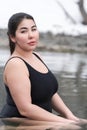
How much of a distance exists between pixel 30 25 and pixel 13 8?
2245cm

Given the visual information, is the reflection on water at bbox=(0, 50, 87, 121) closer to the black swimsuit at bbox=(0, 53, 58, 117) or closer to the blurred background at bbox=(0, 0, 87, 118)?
the blurred background at bbox=(0, 0, 87, 118)

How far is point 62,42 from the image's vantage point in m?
23.6

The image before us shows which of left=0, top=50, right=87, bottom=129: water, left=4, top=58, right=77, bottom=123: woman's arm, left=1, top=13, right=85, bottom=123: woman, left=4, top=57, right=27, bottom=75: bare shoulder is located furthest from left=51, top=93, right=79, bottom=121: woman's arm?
left=0, top=50, right=87, bottom=129: water

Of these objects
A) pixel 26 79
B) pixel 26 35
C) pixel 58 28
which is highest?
pixel 26 35

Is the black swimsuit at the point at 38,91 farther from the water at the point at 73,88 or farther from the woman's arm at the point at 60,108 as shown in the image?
the water at the point at 73,88

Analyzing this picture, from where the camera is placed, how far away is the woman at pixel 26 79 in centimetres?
482

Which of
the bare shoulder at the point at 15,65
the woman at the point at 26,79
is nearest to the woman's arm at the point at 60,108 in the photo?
the woman at the point at 26,79

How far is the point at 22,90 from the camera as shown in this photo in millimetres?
4801

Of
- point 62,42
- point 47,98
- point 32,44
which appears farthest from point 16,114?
point 62,42

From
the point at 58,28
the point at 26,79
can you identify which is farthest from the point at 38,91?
the point at 58,28

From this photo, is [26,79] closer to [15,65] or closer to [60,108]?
[15,65]

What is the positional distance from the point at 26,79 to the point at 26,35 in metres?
0.41

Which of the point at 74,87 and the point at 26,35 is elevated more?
the point at 26,35

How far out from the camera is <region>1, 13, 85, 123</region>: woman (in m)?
4.82
